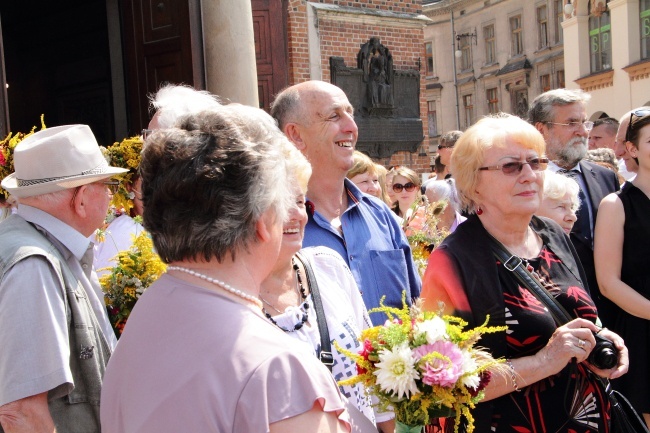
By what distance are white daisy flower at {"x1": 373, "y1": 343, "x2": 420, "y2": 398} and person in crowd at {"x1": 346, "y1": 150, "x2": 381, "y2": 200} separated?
3.85 meters

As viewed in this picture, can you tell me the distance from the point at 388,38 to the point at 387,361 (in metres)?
11.3

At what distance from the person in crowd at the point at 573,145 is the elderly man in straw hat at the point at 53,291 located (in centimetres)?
324

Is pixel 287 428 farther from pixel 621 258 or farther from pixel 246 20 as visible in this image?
pixel 246 20

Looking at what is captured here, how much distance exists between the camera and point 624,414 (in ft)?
10.9

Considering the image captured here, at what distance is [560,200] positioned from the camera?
4.66m

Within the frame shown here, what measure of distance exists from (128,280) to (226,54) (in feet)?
16.1

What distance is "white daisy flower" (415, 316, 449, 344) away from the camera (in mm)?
2502

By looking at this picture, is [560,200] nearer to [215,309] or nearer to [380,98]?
[215,309]

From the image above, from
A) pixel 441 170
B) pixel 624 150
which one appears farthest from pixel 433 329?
pixel 441 170

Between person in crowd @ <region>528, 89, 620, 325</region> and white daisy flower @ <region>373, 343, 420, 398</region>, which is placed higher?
person in crowd @ <region>528, 89, 620, 325</region>

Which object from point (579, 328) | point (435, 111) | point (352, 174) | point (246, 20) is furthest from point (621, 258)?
point (435, 111)

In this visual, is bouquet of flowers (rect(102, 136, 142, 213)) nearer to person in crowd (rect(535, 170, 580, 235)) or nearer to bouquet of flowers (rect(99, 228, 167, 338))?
bouquet of flowers (rect(99, 228, 167, 338))

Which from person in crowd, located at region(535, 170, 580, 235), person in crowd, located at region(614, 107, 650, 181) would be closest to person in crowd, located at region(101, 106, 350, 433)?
person in crowd, located at region(535, 170, 580, 235)

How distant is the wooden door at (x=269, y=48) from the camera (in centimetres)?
1108
